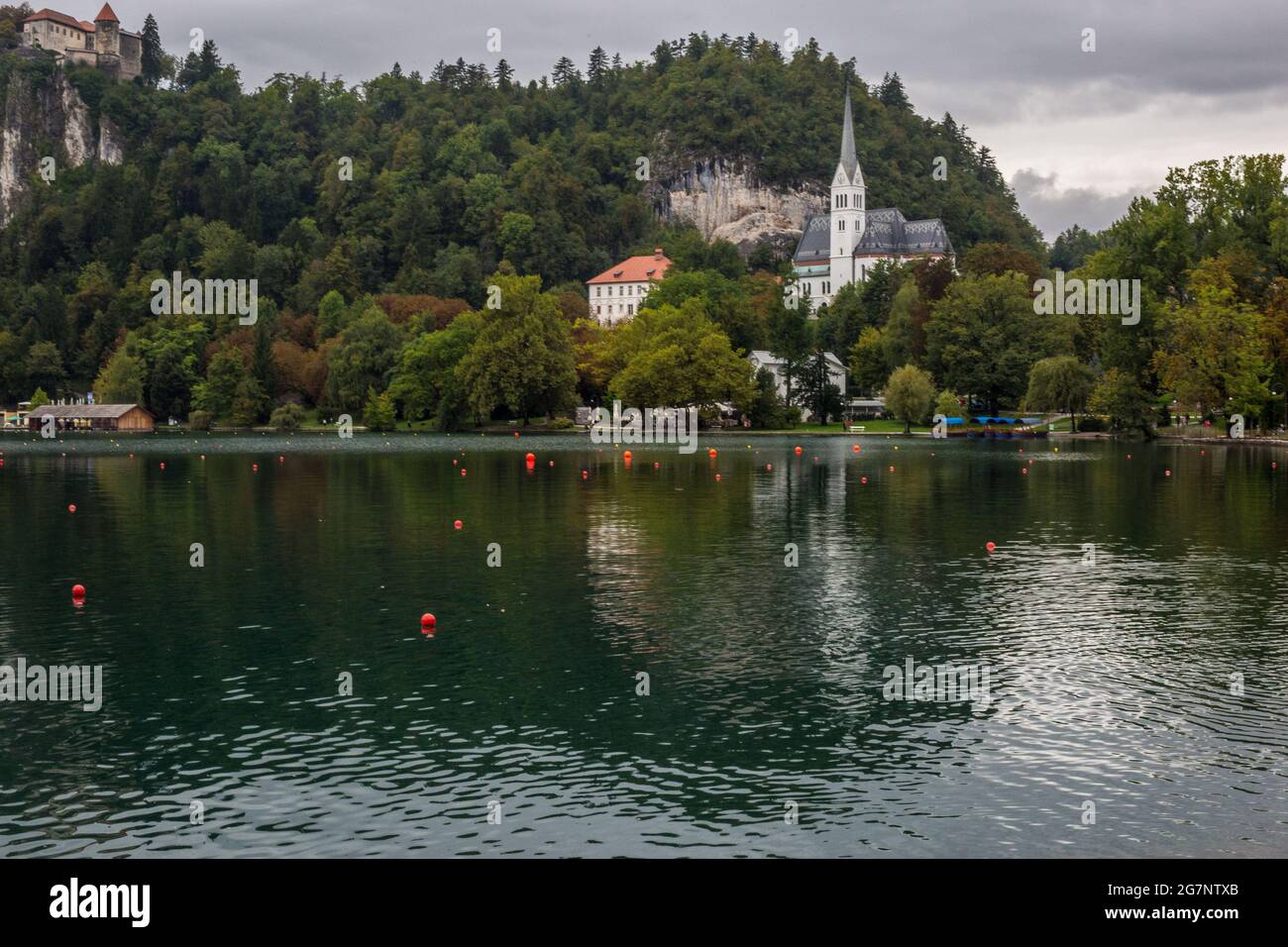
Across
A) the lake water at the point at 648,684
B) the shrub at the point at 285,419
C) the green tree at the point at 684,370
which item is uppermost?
the green tree at the point at 684,370

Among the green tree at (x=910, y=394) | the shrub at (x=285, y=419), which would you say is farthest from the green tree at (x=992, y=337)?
the shrub at (x=285, y=419)

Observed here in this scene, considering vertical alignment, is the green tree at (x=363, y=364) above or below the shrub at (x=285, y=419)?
above

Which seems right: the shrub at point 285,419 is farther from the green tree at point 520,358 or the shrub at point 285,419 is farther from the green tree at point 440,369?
the green tree at point 520,358

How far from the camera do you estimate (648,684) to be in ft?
95.6

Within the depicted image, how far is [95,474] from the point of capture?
306 ft

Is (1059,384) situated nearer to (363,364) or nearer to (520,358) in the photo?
(520,358)

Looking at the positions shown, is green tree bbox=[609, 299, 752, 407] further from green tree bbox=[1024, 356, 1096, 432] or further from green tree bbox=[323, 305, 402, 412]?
green tree bbox=[323, 305, 402, 412]

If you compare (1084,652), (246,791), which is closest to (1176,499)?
(1084,652)

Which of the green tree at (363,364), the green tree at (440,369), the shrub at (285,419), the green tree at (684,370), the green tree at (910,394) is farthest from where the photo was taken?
the shrub at (285,419)

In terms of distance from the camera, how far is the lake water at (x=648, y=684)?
2092cm

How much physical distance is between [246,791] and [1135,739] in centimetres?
1686

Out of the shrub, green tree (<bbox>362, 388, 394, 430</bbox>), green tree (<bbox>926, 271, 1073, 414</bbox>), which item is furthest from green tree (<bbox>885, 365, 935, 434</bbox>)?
the shrub

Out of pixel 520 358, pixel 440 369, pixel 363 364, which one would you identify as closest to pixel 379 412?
pixel 363 364
